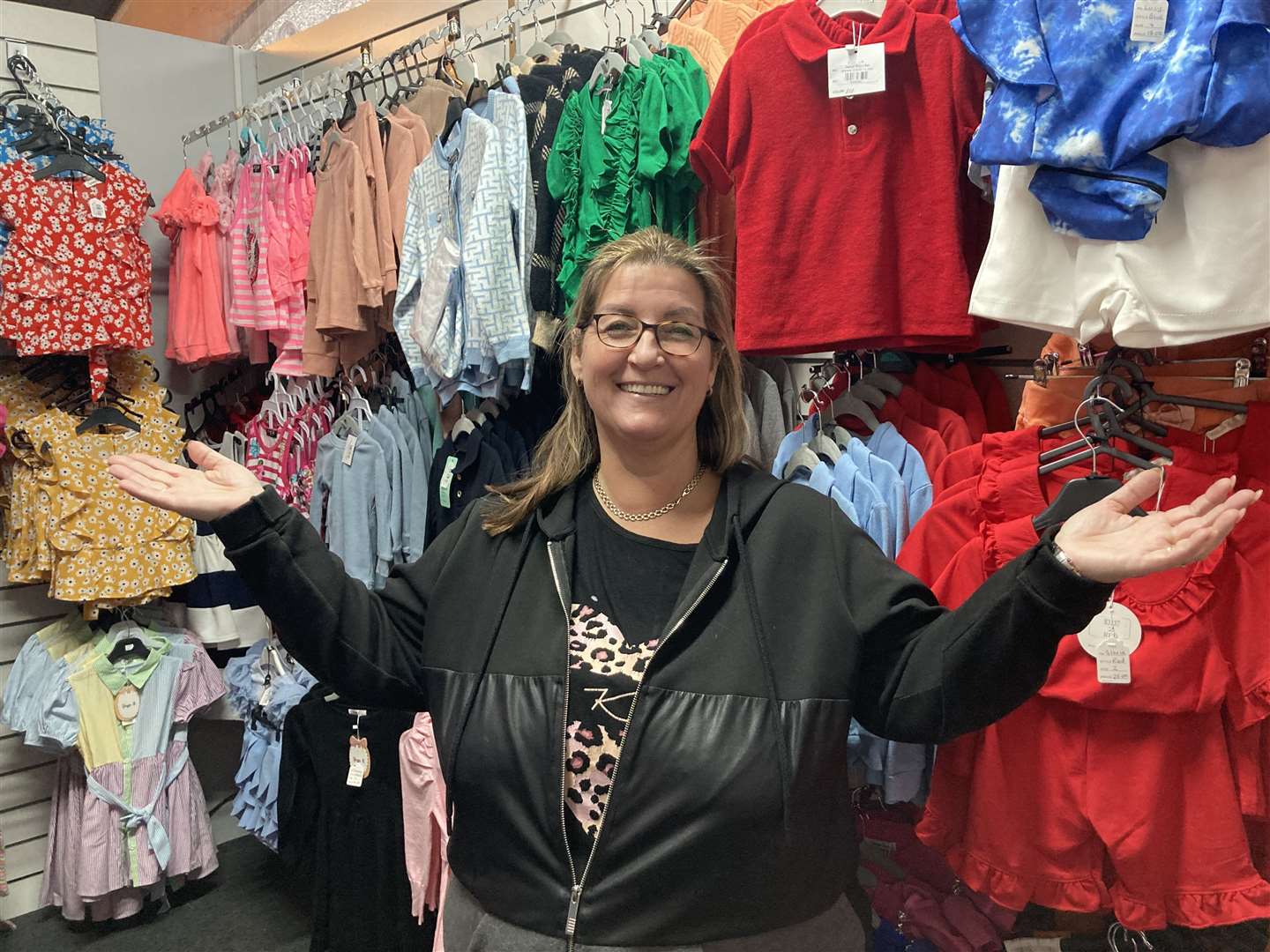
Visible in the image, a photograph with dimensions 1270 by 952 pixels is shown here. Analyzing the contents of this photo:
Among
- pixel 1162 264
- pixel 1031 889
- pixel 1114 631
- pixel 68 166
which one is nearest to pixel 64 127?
pixel 68 166

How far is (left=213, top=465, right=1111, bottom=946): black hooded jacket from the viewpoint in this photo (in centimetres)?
124

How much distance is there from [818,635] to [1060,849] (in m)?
0.63

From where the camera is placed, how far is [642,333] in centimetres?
146

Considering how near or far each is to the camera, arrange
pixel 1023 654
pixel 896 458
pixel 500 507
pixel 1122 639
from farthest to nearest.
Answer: pixel 896 458, pixel 500 507, pixel 1122 639, pixel 1023 654

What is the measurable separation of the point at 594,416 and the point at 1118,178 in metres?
0.92

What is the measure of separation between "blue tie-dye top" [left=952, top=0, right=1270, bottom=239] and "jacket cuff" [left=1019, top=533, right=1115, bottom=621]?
58cm

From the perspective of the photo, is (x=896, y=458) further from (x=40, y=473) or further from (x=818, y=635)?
(x=40, y=473)

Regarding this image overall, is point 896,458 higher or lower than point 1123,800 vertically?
higher

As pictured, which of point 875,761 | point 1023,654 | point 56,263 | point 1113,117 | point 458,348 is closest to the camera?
point 1023,654

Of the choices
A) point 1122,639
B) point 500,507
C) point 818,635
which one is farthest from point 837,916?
point 500,507

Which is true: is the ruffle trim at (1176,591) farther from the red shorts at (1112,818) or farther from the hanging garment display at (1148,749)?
the red shorts at (1112,818)

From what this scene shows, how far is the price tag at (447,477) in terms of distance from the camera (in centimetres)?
263

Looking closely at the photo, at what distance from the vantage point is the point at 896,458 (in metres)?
1.89

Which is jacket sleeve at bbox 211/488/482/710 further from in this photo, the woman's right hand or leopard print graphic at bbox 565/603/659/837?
leopard print graphic at bbox 565/603/659/837
